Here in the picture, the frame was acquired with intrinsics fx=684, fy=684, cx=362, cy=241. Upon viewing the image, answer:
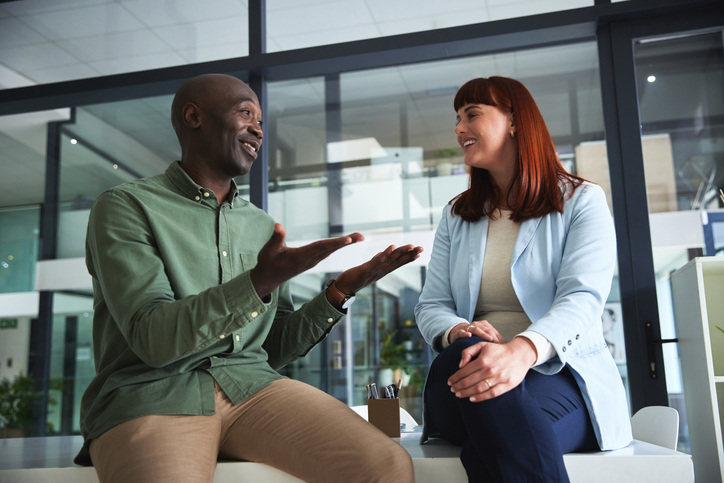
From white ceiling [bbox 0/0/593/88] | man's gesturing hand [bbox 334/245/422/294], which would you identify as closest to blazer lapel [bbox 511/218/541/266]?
man's gesturing hand [bbox 334/245/422/294]

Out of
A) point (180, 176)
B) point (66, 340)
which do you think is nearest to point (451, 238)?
point (180, 176)

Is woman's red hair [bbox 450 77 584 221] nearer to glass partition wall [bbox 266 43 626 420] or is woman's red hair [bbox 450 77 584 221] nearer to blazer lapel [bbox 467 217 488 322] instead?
blazer lapel [bbox 467 217 488 322]

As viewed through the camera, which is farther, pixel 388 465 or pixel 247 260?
pixel 247 260

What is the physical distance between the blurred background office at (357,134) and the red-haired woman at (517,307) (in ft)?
3.85

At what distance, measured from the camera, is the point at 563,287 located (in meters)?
1.69

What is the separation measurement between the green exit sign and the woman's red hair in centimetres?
283

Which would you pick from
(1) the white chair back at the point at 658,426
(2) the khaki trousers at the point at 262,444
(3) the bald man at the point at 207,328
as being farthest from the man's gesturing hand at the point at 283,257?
(1) the white chair back at the point at 658,426

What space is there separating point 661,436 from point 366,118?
7.24ft

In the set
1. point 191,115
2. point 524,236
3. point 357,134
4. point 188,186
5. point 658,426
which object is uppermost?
point 357,134

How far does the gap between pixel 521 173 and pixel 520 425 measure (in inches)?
33.1

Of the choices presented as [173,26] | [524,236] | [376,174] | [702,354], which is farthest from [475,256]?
[173,26]

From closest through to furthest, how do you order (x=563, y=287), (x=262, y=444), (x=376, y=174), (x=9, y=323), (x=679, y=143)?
(x=262, y=444) < (x=563, y=287) < (x=679, y=143) < (x=376, y=174) < (x=9, y=323)

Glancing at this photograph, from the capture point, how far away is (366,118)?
365 centimetres

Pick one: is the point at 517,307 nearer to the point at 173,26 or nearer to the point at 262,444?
the point at 262,444
